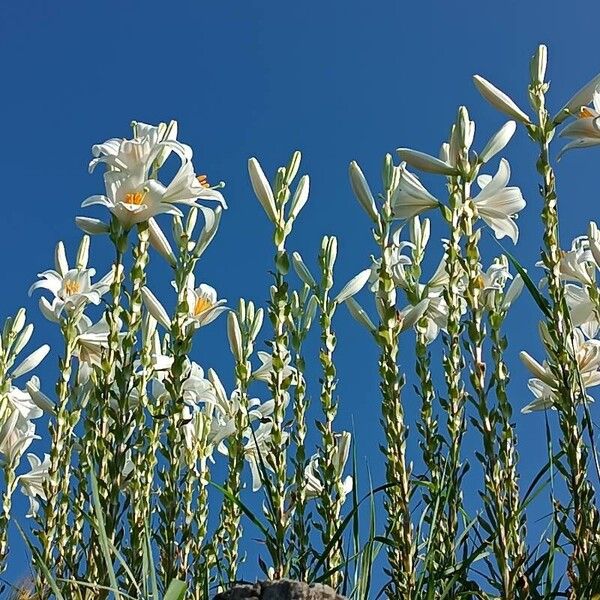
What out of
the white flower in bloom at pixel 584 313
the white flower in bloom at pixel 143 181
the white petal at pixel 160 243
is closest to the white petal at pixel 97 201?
the white flower in bloom at pixel 143 181

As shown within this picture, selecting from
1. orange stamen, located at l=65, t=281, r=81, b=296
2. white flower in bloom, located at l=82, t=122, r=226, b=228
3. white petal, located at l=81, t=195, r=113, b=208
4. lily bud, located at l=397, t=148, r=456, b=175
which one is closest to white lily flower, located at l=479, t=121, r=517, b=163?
lily bud, located at l=397, t=148, r=456, b=175

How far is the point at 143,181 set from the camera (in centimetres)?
413

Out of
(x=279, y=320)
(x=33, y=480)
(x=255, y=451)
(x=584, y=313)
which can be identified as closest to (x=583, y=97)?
(x=584, y=313)

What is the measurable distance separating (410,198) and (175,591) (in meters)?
2.33

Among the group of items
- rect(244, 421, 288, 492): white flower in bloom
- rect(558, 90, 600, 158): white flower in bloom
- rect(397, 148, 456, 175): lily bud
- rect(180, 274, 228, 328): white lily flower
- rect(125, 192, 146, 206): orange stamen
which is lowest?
rect(244, 421, 288, 492): white flower in bloom

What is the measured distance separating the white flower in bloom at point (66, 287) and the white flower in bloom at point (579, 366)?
7.24 ft

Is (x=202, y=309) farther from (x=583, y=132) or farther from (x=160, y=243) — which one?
(x=583, y=132)

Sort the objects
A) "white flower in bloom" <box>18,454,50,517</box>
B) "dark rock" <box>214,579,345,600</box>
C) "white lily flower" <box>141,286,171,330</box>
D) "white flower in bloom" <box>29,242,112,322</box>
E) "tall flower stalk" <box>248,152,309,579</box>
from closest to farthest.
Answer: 1. "dark rock" <box>214,579,345,600</box>
2. "tall flower stalk" <box>248,152,309,579</box>
3. "white lily flower" <box>141,286,171,330</box>
4. "white flower in bloom" <box>29,242,112,322</box>
5. "white flower in bloom" <box>18,454,50,517</box>

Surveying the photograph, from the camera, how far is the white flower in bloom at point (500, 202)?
15.3 feet

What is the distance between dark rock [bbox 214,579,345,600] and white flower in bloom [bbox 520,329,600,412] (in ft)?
6.96

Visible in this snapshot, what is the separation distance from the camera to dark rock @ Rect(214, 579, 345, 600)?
2.71 metres

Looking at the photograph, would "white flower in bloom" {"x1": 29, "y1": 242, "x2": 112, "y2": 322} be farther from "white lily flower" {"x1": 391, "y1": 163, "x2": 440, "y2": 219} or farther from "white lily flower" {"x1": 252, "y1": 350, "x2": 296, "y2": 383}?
"white lily flower" {"x1": 391, "y1": 163, "x2": 440, "y2": 219}

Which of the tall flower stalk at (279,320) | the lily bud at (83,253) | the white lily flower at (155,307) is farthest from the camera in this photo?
the lily bud at (83,253)

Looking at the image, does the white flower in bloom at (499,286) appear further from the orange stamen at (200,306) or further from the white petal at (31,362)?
the white petal at (31,362)
